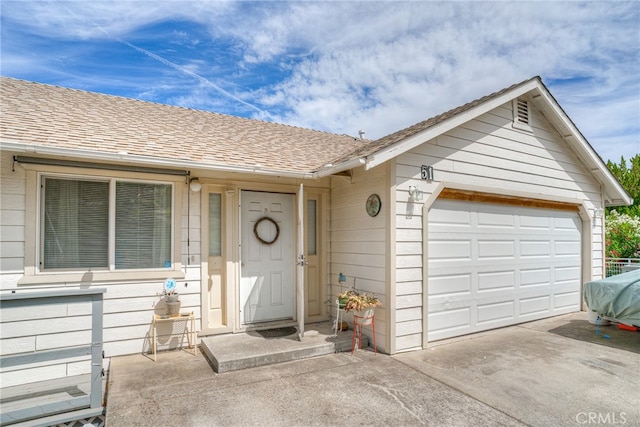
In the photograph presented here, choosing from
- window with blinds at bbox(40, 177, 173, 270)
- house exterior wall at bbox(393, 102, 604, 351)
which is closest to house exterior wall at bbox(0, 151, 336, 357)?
window with blinds at bbox(40, 177, 173, 270)

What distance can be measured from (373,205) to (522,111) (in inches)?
143

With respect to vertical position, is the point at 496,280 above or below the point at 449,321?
above

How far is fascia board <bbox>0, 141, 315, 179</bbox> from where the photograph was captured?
137 inches

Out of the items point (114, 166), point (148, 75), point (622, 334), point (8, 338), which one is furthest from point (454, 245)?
point (148, 75)

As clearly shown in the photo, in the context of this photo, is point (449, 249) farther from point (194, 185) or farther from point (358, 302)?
point (194, 185)

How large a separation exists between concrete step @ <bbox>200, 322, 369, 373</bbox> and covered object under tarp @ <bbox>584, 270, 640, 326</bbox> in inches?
151

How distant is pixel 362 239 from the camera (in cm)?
505

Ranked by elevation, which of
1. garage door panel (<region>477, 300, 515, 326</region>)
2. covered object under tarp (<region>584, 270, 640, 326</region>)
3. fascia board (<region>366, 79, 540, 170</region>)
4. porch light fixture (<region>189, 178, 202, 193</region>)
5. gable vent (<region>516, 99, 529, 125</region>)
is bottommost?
garage door panel (<region>477, 300, 515, 326</region>)

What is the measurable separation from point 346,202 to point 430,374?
8.88ft

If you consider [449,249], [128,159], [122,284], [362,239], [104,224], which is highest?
[128,159]

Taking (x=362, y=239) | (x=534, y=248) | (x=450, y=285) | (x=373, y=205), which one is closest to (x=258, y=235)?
(x=362, y=239)

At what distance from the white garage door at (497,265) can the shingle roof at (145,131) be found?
2.42 m

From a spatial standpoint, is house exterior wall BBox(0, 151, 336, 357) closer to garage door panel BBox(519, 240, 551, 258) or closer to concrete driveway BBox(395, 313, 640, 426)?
concrete driveway BBox(395, 313, 640, 426)

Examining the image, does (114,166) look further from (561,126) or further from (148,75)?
(561,126)
